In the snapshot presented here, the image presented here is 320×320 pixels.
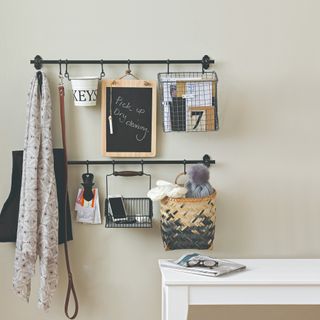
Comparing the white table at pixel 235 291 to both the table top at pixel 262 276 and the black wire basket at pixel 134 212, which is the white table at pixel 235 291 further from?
the black wire basket at pixel 134 212

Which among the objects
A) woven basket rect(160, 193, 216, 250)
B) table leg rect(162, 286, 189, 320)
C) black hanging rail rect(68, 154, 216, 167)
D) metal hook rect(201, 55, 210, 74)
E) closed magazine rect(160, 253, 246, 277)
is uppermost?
metal hook rect(201, 55, 210, 74)

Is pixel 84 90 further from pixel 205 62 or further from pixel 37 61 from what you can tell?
pixel 205 62

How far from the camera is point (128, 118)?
245 cm

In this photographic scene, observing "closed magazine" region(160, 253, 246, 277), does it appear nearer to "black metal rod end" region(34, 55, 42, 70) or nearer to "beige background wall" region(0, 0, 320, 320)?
"beige background wall" region(0, 0, 320, 320)

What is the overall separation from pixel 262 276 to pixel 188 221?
36cm

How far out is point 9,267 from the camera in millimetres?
2496

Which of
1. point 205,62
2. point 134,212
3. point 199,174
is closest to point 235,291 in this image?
point 199,174

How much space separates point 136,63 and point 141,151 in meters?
0.38

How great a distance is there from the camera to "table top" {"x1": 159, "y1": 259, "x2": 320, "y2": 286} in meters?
2.11

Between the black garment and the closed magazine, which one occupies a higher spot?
the black garment

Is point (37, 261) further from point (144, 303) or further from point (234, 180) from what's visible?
point (234, 180)

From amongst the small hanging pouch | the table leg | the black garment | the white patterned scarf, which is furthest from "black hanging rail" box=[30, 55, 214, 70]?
the table leg

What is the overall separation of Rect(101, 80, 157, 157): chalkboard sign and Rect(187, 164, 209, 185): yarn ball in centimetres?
23

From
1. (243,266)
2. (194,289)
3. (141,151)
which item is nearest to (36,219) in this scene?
(141,151)
